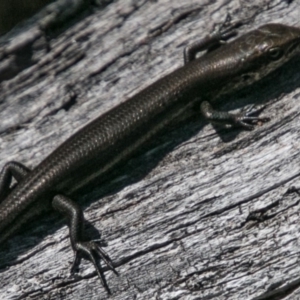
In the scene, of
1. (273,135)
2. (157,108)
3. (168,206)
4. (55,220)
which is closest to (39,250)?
(55,220)

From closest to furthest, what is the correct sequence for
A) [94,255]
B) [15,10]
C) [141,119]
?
[94,255] → [141,119] → [15,10]

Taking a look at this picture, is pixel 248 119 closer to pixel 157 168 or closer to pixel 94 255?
pixel 157 168

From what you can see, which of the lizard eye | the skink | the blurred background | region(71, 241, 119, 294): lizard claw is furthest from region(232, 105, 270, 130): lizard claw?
the blurred background

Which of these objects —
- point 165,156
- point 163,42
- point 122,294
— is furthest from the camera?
point 163,42

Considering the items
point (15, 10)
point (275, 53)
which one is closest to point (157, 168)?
point (275, 53)

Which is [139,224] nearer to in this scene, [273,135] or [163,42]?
Result: [273,135]

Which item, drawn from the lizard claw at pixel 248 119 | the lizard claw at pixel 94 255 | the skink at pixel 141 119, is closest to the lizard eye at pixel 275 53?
the skink at pixel 141 119

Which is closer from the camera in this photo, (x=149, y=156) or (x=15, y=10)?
(x=149, y=156)
